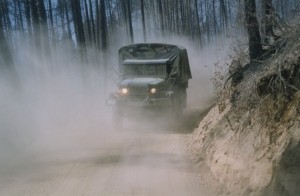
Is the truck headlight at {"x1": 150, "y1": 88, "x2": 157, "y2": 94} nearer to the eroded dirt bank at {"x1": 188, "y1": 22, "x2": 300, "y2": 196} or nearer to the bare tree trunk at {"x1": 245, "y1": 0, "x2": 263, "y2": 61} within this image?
the bare tree trunk at {"x1": 245, "y1": 0, "x2": 263, "y2": 61}

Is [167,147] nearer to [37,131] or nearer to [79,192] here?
[79,192]

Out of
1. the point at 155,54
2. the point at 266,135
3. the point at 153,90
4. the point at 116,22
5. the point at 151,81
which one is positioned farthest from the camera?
the point at 116,22

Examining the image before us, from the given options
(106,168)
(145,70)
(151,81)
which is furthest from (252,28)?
(145,70)

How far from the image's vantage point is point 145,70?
15688mm

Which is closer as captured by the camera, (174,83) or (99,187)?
(99,187)

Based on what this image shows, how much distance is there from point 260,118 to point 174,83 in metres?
8.61

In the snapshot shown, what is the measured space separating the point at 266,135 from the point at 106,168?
12.1 feet

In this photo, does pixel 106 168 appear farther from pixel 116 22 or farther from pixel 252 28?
pixel 116 22

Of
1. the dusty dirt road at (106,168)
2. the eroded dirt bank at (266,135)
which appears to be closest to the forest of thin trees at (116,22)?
the dusty dirt road at (106,168)

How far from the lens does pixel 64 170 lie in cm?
902

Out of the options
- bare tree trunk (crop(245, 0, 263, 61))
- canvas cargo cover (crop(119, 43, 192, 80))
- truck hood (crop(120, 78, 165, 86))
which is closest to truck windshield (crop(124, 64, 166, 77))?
canvas cargo cover (crop(119, 43, 192, 80))

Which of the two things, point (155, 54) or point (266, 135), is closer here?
point (266, 135)

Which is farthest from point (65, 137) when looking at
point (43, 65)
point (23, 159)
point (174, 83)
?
point (43, 65)

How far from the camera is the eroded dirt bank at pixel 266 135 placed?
568cm
